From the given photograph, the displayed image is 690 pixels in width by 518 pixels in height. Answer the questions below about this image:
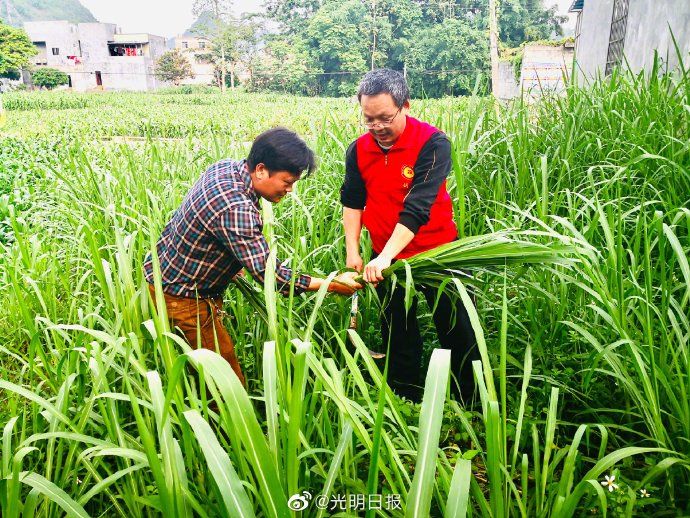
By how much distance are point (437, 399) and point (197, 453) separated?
0.75 m

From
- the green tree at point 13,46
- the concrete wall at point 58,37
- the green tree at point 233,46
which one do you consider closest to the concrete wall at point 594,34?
the green tree at point 13,46

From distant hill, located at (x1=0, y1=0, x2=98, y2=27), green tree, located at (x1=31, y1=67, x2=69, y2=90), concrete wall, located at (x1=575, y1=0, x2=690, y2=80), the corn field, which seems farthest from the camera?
distant hill, located at (x1=0, y1=0, x2=98, y2=27)

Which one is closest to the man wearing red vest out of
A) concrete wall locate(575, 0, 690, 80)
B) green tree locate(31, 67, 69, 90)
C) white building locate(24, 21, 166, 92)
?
concrete wall locate(575, 0, 690, 80)

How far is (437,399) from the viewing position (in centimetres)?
107

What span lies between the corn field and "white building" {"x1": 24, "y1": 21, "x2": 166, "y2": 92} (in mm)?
50242

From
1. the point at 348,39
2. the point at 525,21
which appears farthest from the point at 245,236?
the point at 525,21

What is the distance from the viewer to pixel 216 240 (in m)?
1.94

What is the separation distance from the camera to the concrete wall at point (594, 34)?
8.09 meters

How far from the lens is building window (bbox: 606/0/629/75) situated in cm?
716

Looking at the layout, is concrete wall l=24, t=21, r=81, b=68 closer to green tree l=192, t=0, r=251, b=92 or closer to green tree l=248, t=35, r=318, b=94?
green tree l=192, t=0, r=251, b=92

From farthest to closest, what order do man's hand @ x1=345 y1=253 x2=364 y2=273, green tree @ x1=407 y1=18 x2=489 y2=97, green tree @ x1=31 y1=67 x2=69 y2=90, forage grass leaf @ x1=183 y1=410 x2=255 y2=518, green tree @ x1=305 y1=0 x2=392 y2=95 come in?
green tree @ x1=31 y1=67 x2=69 y2=90 < green tree @ x1=305 y1=0 x2=392 y2=95 < green tree @ x1=407 y1=18 x2=489 y2=97 < man's hand @ x1=345 y1=253 x2=364 y2=273 < forage grass leaf @ x1=183 y1=410 x2=255 y2=518

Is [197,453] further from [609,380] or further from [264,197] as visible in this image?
[609,380]

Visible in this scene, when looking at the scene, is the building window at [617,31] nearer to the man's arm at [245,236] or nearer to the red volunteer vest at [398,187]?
the red volunteer vest at [398,187]

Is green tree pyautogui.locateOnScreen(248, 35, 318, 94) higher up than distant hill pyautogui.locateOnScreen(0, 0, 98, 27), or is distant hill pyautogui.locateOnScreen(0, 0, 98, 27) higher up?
distant hill pyautogui.locateOnScreen(0, 0, 98, 27)
